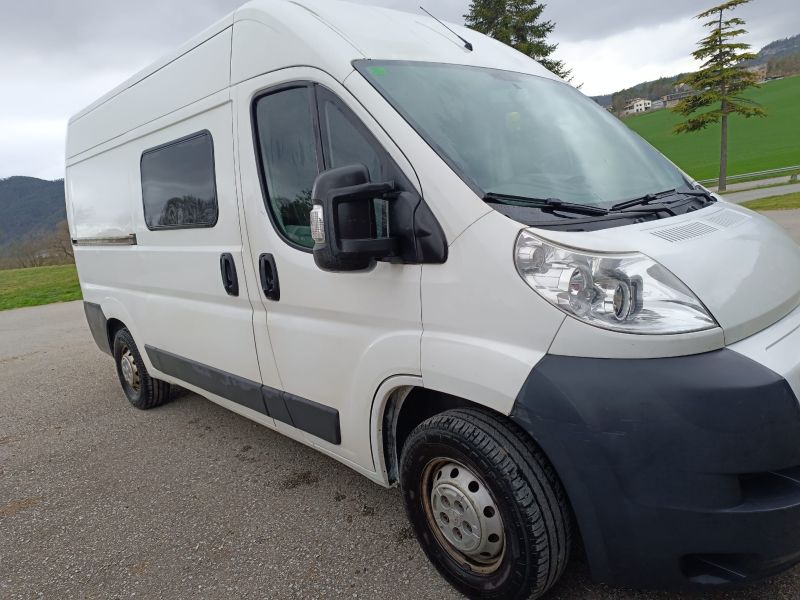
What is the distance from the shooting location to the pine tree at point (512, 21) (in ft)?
97.0

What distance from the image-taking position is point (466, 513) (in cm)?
205

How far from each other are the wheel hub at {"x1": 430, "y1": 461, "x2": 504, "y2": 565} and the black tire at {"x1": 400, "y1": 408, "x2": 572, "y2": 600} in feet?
0.03

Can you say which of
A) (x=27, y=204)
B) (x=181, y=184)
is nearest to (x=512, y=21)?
(x=181, y=184)

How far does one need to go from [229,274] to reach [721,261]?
7.40ft

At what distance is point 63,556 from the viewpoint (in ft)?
9.09

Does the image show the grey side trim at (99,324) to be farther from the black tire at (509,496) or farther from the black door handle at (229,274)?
the black tire at (509,496)

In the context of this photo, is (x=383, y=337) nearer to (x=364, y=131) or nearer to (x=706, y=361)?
(x=364, y=131)

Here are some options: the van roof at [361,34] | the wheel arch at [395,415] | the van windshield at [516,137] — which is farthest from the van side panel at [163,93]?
the wheel arch at [395,415]

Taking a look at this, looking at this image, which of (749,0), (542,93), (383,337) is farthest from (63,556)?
(749,0)

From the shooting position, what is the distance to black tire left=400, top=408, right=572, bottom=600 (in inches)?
72.5

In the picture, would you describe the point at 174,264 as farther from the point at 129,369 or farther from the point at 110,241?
the point at 129,369

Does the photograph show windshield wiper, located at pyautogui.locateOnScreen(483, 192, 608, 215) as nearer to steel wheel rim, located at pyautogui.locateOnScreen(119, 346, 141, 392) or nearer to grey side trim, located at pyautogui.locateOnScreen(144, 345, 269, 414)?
grey side trim, located at pyautogui.locateOnScreen(144, 345, 269, 414)

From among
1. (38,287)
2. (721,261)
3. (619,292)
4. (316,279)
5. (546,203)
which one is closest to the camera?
(619,292)

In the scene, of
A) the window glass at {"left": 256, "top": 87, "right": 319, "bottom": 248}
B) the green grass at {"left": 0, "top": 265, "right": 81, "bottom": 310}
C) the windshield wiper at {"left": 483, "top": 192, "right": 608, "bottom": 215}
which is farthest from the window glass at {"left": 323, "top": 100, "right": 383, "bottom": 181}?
the green grass at {"left": 0, "top": 265, "right": 81, "bottom": 310}
